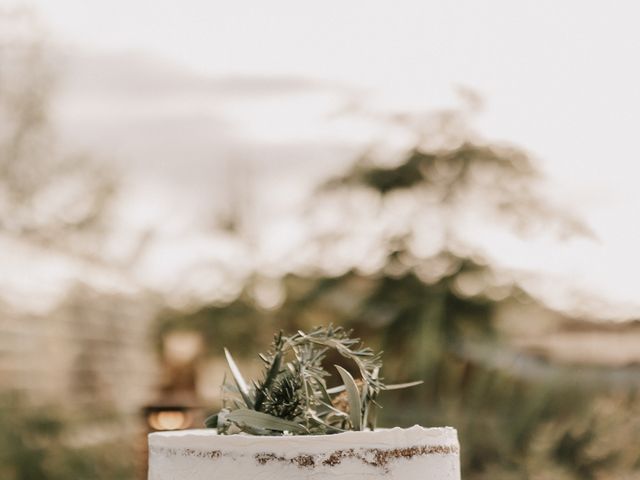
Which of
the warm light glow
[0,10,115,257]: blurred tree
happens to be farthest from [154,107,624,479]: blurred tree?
[0,10,115,257]: blurred tree

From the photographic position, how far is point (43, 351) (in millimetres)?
7207

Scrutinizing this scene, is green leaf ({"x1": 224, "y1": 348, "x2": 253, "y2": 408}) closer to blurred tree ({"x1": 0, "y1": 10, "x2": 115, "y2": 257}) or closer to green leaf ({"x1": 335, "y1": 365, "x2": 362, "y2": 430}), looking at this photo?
green leaf ({"x1": 335, "y1": 365, "x2": 362, "y2": 430})

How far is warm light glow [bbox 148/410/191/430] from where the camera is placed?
4062 mm

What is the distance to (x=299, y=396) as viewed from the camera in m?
1.12

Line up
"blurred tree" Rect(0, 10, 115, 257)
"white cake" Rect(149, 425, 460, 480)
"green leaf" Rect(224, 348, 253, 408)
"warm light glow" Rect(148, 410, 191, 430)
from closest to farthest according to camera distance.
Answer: "white cake" Rect(149, 425, 460, 480), "green leaf" Rect(224, 348, 253, 408), "warm light glow" Rect(148, 410, 191, 430), "blurred tree" Rect(0, 10, 115, 257)

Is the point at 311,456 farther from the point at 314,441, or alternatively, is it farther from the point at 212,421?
the point at 212,421

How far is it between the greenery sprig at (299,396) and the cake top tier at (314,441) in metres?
0.04

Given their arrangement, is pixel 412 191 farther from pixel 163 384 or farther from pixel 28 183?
pixel 28 183

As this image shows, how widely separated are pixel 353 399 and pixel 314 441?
102mm

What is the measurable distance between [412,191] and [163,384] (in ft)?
5.17

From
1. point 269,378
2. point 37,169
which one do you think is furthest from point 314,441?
point 37,169

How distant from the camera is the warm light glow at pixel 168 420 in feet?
13.3

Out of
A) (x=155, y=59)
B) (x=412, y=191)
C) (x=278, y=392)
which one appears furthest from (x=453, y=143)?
(x=155, y=59)

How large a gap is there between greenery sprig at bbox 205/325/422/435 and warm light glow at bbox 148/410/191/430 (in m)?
2.96
